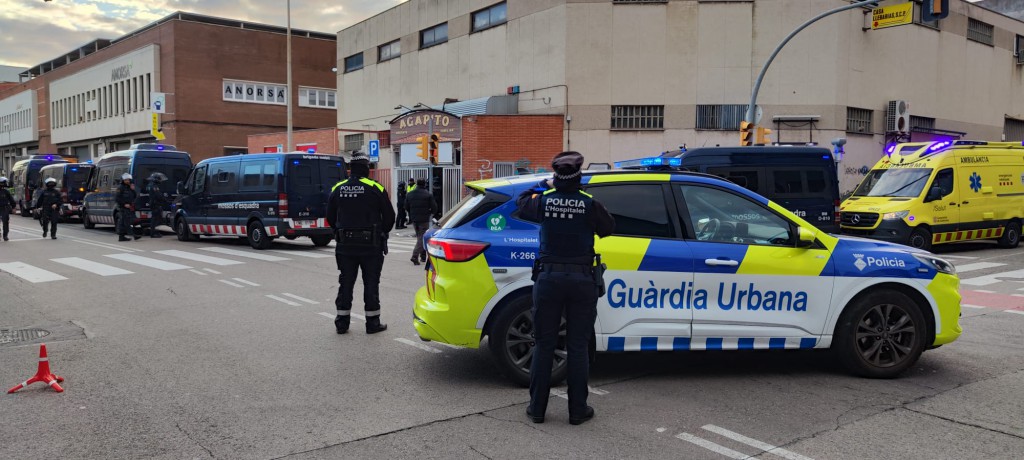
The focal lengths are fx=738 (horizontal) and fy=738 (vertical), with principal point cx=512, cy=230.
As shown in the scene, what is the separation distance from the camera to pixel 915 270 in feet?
19.2

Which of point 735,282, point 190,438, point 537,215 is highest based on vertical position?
point 537,215

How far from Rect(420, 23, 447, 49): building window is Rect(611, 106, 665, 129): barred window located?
1023 centimetres

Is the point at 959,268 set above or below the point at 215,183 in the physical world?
below

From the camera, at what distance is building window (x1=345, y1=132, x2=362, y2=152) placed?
38300 millimetres

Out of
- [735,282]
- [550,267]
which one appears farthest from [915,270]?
[550,267]

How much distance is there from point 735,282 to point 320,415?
3.22m

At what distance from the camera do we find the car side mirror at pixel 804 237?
Answer: 18.7 feet

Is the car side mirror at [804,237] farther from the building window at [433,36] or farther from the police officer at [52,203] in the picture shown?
the building window at [433,36]

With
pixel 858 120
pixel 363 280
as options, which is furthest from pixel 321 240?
pixel 858 120

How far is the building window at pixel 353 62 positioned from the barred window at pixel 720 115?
20744 mm

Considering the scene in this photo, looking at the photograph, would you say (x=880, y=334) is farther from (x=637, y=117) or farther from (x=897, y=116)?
(x=897, y=116)

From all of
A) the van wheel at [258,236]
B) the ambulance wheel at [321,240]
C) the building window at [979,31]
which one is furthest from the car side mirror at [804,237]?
the building window at [979,31]

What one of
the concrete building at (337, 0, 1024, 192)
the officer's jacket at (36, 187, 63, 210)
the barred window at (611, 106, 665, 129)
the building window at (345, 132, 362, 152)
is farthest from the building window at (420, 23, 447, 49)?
the officer's jacket at (36, 187, 63, 210)

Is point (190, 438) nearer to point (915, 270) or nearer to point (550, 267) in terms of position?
point (550, 267)
